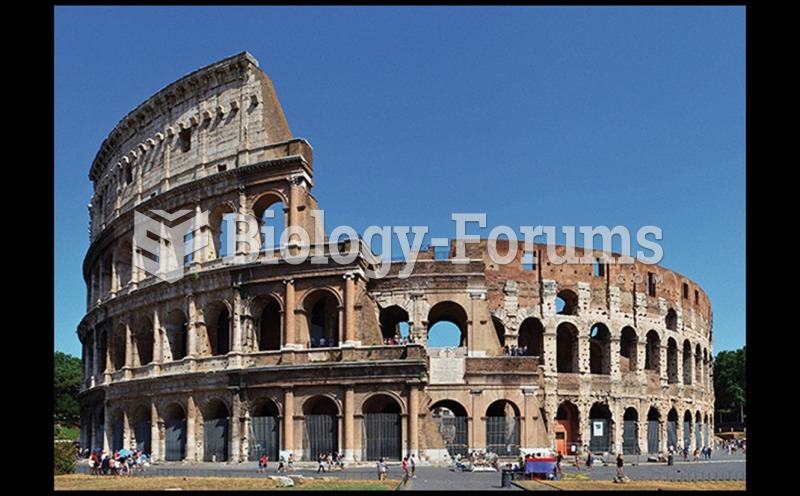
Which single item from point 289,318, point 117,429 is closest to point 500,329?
point 289,318

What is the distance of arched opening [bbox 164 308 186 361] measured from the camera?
112ft

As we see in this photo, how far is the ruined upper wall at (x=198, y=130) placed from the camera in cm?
3272

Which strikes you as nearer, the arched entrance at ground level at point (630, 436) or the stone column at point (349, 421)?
the stone column at point (349, 421)

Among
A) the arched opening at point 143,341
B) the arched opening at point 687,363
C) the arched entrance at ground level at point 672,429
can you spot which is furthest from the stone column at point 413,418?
the arched opening at point 687,363

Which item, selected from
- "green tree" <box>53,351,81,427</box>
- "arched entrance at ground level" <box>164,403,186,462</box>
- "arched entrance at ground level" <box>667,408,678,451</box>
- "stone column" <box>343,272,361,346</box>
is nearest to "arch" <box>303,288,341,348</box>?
"stone column" <box>343,272,361,346</box>

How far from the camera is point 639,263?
42.0m

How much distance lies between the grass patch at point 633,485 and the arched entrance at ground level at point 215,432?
43.0 ft

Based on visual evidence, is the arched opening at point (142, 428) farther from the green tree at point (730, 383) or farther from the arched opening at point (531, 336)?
the green tree at point (730, 383)

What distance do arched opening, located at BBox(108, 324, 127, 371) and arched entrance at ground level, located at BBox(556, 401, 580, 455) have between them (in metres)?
22.1

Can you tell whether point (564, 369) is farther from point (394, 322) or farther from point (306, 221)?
point (306, 221)

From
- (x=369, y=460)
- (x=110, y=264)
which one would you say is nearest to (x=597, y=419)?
(x=369, y=460)

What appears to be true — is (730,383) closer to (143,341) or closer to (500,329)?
(500,329)

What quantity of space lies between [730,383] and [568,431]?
36.6 meters

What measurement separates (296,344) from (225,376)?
3384mm
